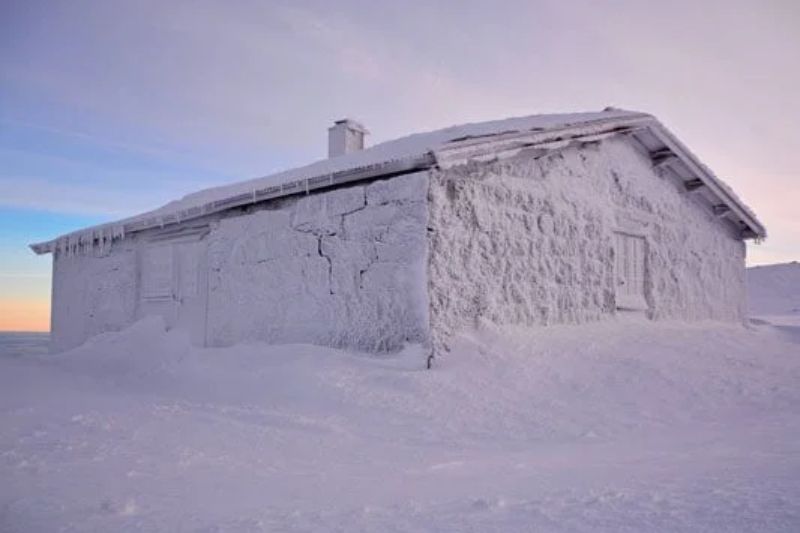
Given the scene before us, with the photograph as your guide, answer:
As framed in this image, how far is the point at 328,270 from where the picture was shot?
8.95 metres

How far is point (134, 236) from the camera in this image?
42.0ft

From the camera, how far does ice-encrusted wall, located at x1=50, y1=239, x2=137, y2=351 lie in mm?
12828

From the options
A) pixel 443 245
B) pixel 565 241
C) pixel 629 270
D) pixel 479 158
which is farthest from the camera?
pixel 629 270

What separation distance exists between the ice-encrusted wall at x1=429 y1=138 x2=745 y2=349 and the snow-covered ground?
19.0 inches

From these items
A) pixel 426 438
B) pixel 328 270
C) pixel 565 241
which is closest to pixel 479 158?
pixel 565 241

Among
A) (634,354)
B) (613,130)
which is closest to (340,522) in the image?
(634,354)

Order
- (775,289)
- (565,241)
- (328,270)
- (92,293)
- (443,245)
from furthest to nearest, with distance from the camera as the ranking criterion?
(775,289)
(92,293)
(565,241)
(328,270)
(443,245)

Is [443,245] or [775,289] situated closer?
[443,245]

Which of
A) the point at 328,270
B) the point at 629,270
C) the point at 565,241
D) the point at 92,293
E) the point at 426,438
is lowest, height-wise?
the point at 426,438

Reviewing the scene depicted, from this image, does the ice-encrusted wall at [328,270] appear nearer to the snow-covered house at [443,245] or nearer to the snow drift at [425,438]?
the snow-covered house at [443,245]

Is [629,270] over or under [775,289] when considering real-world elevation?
under

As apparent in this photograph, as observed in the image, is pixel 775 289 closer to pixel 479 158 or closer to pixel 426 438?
pixel 479 158

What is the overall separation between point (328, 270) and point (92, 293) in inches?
284

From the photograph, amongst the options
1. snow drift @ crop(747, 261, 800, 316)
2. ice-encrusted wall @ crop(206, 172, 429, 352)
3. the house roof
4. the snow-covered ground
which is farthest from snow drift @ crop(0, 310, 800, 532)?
snow drift @ crop(747, 261, 800, 316)
